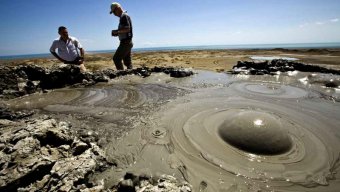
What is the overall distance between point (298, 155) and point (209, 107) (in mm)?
2255

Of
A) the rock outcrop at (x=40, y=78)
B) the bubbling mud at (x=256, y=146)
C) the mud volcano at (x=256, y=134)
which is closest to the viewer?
the bubbling mud at (x=256, y=146)

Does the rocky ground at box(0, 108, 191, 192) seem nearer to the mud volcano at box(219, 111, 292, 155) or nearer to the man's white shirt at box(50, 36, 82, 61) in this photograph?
the mud volcano at box(219, 111, 292, 155)

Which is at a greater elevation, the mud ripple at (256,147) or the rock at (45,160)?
the rock at (45,160)

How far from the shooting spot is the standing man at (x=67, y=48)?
7.39 metres

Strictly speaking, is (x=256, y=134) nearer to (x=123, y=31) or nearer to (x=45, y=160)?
(x=45, y=160)

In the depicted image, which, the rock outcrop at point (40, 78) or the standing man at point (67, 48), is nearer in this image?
the rock outcrop at point (40, 78)

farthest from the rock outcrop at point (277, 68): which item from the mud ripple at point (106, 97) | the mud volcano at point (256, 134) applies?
the mud volcano at point (256, 134)

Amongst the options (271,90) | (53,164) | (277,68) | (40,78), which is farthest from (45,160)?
(277,68)

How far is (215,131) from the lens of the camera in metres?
3.97

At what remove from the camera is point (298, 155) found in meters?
3.30

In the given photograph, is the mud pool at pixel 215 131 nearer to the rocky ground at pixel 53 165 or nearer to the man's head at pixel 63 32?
the rocky ground at pixel 53 165

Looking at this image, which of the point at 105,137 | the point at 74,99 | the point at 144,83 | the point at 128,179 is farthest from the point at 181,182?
the point at 144,83

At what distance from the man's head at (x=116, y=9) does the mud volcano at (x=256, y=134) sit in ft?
19.3

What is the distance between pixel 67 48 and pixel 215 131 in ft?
21.1
